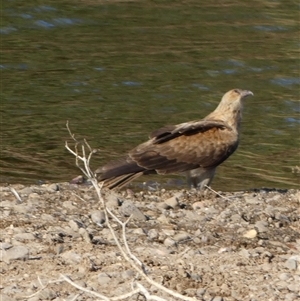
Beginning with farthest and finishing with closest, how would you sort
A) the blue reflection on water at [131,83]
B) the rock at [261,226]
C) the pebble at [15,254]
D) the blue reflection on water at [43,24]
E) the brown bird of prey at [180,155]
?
the blue reflection on water at [43,24] < the blue reflection on water at [131,83] < the brown bird of prey at [180,155] < the rock at [261,226] < the pebble at [15,254]

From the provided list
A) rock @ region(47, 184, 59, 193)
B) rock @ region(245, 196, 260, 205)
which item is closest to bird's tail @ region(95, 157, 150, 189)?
rock @ region(47, 184, 59, 193)

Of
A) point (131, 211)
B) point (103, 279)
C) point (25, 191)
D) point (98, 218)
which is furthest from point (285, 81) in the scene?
point (103, 279)

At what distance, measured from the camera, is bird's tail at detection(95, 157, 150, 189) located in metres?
10.1

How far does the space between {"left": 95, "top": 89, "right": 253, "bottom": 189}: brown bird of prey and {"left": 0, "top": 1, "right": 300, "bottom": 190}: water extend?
4.92ft

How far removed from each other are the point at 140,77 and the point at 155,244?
8.79 m

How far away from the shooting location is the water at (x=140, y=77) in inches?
525

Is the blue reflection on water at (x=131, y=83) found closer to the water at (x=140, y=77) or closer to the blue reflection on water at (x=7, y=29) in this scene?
the water at (x=140, y=77)

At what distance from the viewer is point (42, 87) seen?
16.0 meters

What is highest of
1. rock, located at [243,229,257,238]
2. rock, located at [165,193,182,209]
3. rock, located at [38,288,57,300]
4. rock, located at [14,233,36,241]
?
rock, located at [38,288,57,300]

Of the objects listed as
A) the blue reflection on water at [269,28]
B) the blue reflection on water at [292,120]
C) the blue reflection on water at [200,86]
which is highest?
the blue reflection on water at [292,120]

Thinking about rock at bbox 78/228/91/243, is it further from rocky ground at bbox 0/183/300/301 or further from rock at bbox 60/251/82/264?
rock at bbox 60/251/82/264

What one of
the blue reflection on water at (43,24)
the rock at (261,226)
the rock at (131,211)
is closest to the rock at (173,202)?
the rock at (131,211)

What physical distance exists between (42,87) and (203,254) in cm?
834

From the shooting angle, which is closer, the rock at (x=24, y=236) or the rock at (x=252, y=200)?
the rock at (x=24, y=236)
